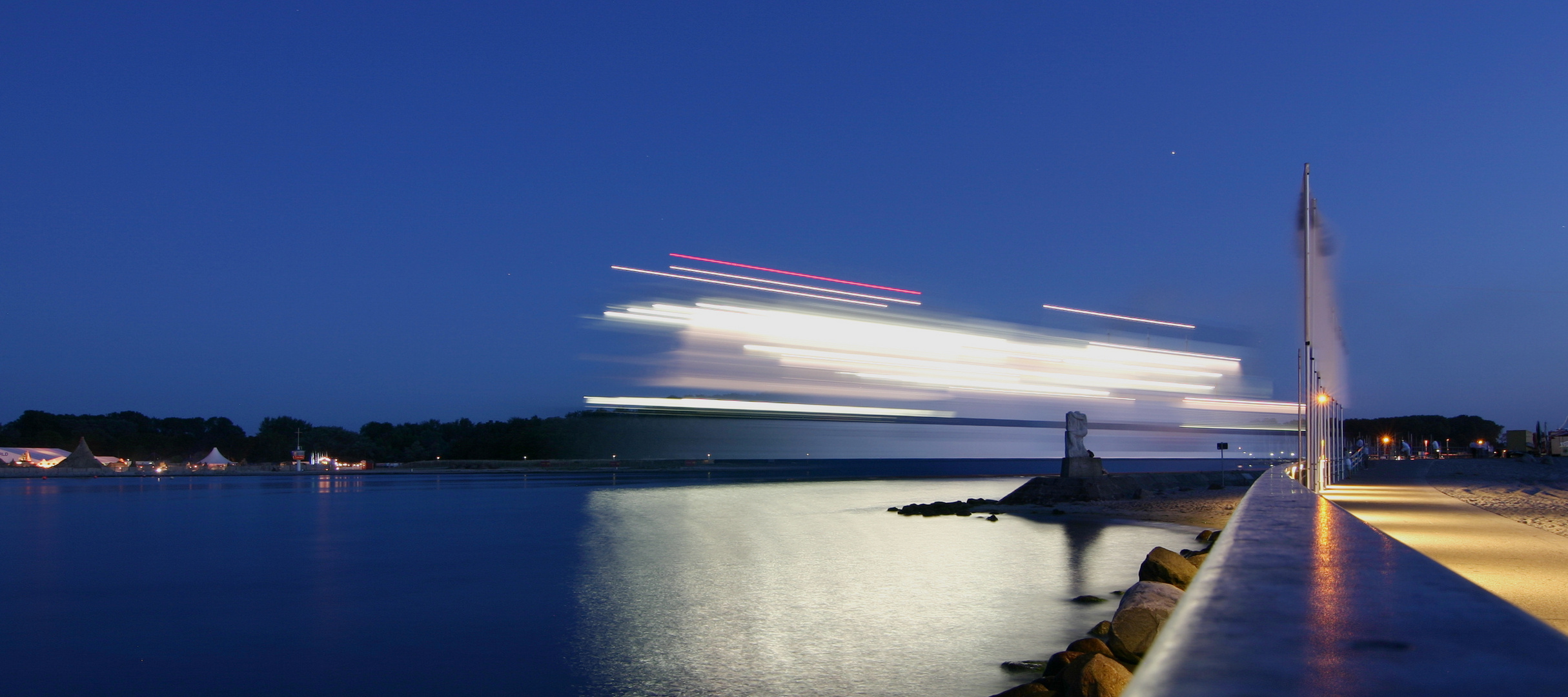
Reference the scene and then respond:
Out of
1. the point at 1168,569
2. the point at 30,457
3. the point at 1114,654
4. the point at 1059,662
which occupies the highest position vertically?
the point at 1168,569

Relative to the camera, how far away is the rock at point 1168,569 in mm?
11133

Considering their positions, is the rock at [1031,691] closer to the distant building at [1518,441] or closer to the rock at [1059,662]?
the rock at [1059,662]

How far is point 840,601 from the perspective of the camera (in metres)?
18.1

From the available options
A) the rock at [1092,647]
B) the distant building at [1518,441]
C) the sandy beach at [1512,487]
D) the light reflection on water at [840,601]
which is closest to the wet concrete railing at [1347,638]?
the rock at [1092,647]

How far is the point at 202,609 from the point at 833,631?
12273 mm

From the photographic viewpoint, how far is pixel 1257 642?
217 centimetres

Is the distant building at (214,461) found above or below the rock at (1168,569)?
below

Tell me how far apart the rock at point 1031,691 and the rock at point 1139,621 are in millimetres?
725

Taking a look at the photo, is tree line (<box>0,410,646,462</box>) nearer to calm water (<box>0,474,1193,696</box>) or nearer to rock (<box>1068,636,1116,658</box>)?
calm water (<box>0,474,1193,696</box>)

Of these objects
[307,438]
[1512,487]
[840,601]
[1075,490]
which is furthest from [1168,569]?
[307,438]

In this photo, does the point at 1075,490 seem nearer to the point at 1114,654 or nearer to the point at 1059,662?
the point at 1059,662

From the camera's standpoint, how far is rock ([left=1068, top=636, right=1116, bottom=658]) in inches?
348

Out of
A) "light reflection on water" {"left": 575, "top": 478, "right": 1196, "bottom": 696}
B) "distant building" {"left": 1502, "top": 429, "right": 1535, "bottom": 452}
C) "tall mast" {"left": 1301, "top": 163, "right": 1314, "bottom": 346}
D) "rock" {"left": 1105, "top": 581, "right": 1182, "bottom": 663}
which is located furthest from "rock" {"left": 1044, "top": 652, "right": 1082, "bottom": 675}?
"distant building" {"left": 1502, "top": 429, "right": 1535, "bottom": 452}

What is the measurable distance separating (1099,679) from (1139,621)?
1.38 meters
